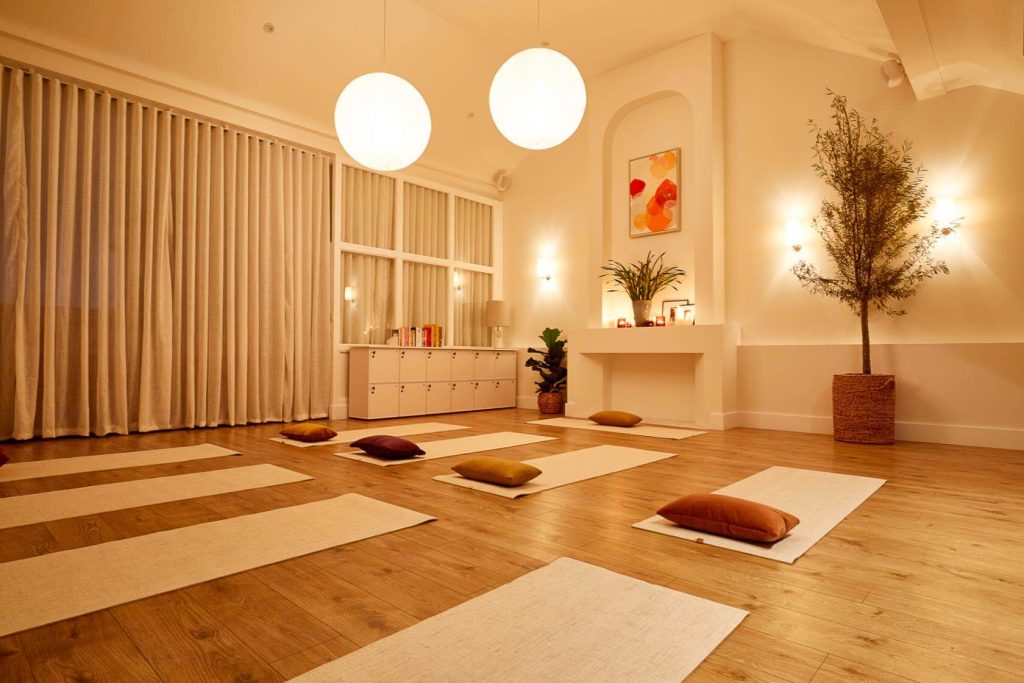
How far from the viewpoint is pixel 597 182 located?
620 cm

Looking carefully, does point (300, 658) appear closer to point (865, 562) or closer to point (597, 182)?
point (865, 562)

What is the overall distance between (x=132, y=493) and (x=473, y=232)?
5644mm

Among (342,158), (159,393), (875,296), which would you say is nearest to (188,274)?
(159,393)

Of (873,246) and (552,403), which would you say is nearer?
(873,246)

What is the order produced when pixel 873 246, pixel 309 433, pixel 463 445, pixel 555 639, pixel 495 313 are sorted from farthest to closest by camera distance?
1. pixel 495 313
2. pixel 873 246
3. pixel 309 433
4. pixel 463 445
5. pixel 555 639

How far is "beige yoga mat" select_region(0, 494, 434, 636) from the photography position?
141 cm

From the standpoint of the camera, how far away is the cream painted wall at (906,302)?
13.6 ft

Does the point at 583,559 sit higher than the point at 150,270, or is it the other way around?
the point at 150,270

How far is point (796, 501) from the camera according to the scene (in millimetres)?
2451

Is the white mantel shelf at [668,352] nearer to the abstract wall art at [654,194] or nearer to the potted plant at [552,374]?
the potted plant at [552,374]

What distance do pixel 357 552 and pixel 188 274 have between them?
420cm

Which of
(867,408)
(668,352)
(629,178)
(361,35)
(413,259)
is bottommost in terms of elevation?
(867,408)

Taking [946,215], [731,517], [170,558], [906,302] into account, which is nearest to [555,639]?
[731,517]

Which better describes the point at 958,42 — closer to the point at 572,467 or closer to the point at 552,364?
the point at 572,467
